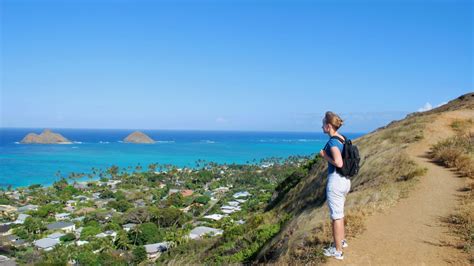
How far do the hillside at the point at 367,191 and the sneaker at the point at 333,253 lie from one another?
0.11 metres

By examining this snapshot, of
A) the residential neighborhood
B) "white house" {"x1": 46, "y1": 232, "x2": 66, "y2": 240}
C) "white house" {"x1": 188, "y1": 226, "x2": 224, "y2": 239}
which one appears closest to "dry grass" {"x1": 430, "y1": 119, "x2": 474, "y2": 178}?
the residential neighborhood

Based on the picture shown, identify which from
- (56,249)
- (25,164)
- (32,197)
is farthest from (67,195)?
(25,164)

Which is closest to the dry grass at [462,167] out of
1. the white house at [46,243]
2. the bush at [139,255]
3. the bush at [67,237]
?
the bush at [139,255]

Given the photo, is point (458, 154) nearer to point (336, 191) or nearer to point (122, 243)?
point (336, 191)

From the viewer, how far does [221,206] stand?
5444 centimetres

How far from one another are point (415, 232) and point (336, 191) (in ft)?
7.36

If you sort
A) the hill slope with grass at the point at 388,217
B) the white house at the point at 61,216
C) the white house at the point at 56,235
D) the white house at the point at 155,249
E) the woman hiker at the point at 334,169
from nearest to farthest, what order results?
the woman hiker at the point at 334,169
the hill slope with grass at the point at 388,217
the white house at the point at 155,249
the white house at the point at 56,235
the white house at the point at 61,216

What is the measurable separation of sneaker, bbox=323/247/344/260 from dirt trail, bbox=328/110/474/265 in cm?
7

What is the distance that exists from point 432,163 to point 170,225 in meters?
36.2

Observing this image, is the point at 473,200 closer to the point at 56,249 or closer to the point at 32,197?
the point at 56,249

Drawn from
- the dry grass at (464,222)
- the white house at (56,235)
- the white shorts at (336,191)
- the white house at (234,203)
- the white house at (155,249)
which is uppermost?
the white shorts at (336,191)

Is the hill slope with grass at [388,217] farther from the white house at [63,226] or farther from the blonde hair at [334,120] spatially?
the white house at [63,226]

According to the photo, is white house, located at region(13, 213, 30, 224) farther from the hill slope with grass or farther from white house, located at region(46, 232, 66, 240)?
the hill slope with grass

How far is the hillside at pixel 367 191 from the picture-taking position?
259 inches
